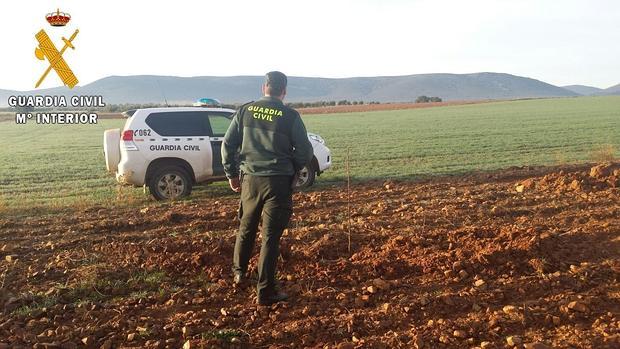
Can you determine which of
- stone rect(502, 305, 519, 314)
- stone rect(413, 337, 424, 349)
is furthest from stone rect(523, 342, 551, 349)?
stone rect(413, 337, 424, 349)

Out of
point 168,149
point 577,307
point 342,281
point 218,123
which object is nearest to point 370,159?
point 218,123

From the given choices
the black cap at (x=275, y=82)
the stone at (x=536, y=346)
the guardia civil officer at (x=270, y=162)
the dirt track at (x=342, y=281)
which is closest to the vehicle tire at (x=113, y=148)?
the dirt track at (x=342, y=281)

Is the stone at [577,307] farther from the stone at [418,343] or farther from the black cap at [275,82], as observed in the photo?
the black cap at [275,82]

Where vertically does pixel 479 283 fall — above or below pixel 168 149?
below

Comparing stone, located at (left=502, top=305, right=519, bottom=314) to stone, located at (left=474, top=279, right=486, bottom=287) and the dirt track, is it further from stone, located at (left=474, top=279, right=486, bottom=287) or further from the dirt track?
stone, located at (left=474, top=279, right=486, bottom=287)

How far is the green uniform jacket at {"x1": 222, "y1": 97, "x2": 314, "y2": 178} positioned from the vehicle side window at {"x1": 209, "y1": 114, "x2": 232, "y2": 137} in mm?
5615

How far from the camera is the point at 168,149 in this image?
9969 mm

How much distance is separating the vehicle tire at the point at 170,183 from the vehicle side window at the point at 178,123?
669 mm

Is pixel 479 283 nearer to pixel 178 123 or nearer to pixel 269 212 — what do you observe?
pixel 269 212

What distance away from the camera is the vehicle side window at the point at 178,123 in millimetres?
10048

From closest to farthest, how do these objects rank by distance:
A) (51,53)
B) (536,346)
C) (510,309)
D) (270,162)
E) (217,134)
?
(536,346), (510,309), (270,162), (217,134), (51,53)

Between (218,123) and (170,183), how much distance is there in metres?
1.44

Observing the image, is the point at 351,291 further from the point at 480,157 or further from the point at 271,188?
the point at 480,157

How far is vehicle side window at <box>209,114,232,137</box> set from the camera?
10.3m
